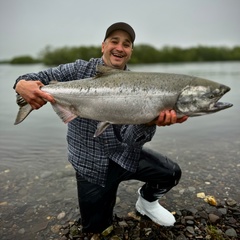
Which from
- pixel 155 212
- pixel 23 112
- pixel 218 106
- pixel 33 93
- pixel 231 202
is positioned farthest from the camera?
pixel 231 202

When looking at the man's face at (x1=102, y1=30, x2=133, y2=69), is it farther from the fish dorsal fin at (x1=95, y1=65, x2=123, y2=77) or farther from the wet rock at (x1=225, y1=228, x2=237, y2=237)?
the wet rock at (x1=225, y1=228, x2=237, y2=237)

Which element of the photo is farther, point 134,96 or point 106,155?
point 106,155

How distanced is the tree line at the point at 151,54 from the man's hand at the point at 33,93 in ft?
224

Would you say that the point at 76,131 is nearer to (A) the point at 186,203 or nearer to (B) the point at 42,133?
(A) the point at 186,203

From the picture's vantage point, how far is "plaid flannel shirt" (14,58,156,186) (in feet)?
12.0

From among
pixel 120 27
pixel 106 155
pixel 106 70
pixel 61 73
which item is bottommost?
pixel 106 155

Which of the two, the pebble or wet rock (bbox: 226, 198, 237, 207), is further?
wet rock (bbox: 226, 198, 237, 207)

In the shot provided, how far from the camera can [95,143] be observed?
3678 millimetres

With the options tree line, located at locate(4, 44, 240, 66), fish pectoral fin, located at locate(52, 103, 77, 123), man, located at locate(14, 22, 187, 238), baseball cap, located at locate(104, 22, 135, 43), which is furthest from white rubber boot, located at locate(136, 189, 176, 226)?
tree line, located at locate(4, 44, 240, 66)

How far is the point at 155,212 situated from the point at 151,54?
77.9m

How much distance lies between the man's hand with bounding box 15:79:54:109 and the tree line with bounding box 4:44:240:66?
68181 mm

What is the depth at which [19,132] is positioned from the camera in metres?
8.98

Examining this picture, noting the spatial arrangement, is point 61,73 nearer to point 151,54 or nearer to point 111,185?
point 111,185

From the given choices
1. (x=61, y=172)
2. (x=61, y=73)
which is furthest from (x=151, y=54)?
(x=61, y=73)
